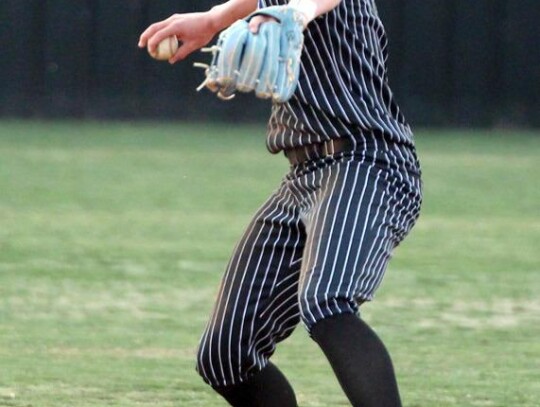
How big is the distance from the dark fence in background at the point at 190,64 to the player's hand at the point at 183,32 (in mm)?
11341

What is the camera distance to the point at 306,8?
3.54 meters

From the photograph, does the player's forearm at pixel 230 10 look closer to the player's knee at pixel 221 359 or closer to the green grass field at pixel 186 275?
the player's knee at pixel 221 359

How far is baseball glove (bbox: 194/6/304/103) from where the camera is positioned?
11.4 ft

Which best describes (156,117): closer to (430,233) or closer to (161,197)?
(161,197)

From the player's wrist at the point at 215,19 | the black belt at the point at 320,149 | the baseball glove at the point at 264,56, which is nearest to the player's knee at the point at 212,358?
the black belt at the point at 320,149

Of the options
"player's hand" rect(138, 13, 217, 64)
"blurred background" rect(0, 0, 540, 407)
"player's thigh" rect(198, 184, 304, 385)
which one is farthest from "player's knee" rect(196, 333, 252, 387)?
"blurred background" rect(0, 0, 540, 407)

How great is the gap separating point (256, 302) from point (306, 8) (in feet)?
2.58

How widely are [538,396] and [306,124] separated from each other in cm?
173

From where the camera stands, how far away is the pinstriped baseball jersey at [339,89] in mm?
3729

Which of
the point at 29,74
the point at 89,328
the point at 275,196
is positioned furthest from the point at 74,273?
the point at 29,74

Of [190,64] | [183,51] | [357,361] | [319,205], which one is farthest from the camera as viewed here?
[190,64]

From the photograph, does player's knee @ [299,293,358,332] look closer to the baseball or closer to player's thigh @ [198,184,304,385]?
player's thigh @ [198,184,304,385]

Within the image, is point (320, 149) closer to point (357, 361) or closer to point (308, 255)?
point (308, 255)

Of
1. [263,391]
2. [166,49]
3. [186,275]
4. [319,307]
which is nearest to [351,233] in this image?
[319,307]
